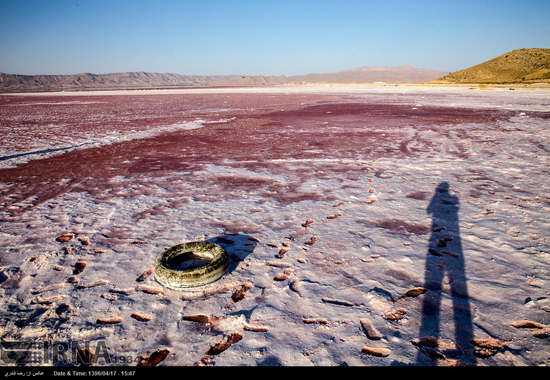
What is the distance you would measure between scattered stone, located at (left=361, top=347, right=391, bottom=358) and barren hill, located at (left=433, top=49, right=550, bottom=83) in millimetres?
64303

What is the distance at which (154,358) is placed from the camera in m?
2.04

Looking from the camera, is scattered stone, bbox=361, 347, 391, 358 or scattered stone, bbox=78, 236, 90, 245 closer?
scattered stone, bbox=361, 347, 391, 358

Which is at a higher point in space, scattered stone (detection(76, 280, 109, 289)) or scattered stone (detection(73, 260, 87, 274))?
scattered stone (detection(73, 260, 87, 274))

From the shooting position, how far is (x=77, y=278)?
2.93 meters

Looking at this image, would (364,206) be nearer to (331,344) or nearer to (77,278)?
(331,344)

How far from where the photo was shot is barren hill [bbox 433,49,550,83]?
175 feet

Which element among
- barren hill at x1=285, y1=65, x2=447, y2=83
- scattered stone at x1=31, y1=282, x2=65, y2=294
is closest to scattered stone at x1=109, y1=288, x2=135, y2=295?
scattered stone at x1=31, y1=282, x2=65, y2=294

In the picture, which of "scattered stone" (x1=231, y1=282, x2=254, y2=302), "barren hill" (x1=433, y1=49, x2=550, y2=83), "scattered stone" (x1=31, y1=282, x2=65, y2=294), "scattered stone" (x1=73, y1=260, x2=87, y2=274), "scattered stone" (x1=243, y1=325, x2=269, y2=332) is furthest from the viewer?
"barren hill" (x1=433, y1=49, x2=550, y2=83)

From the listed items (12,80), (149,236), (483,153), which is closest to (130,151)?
(149,236)

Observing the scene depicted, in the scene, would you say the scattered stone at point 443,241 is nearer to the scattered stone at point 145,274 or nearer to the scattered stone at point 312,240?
the scattered stone at point 312,240

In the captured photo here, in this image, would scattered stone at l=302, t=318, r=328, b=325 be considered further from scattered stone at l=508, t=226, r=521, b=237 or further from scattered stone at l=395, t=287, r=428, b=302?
scattered stone at l=508, t=226, r=521, b=237

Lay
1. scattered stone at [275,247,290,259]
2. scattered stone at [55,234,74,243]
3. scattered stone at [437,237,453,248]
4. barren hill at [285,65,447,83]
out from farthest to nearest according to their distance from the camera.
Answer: barren hill at [285,65,447,83]
scattered stone at [55,234,74,243]
scattered stone at [437,237,453,248]
scattered stone at [275,247,290,259]

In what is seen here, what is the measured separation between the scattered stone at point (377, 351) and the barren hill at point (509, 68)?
64.3 meters

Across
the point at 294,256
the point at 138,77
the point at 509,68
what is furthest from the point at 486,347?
the point at 138,77
